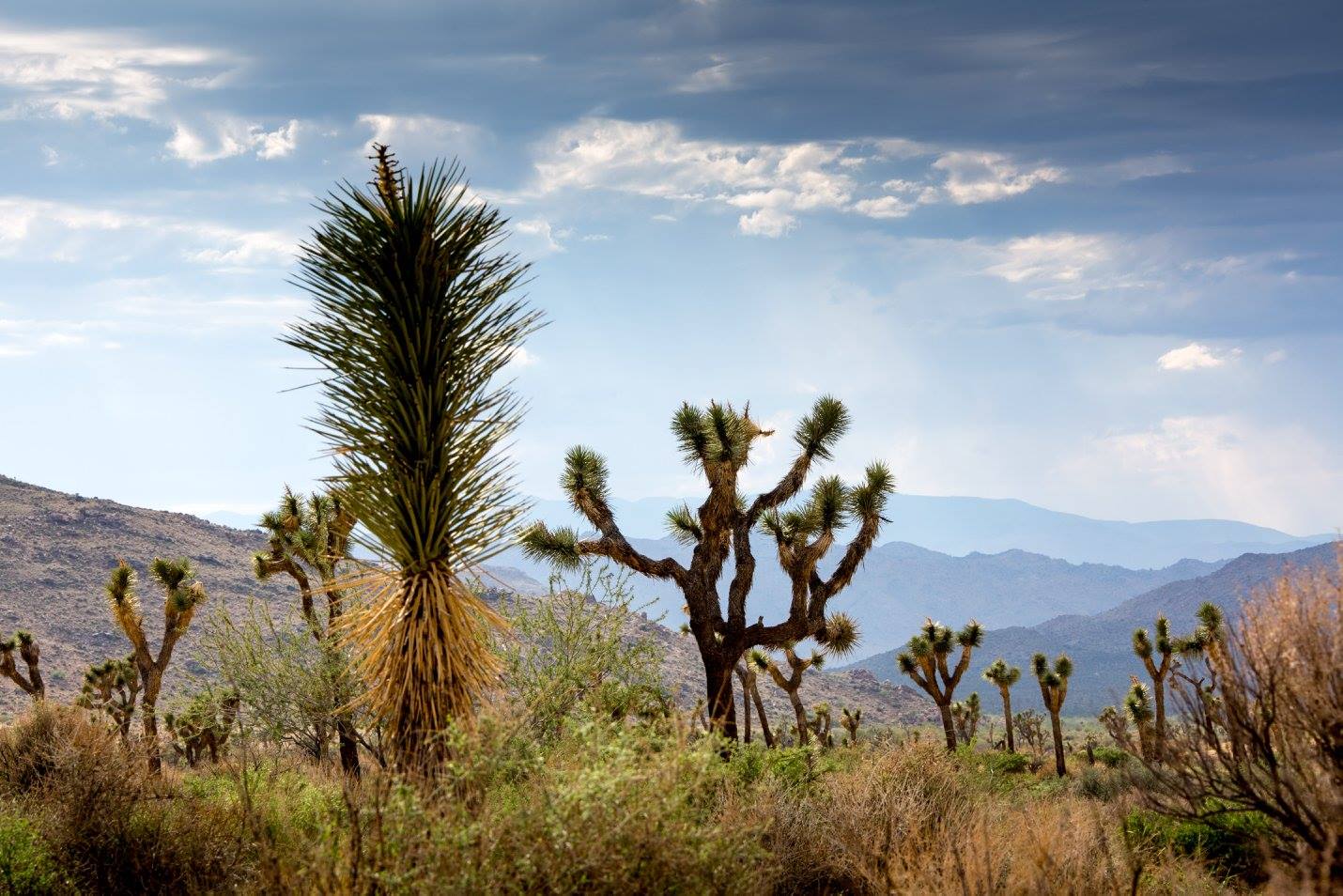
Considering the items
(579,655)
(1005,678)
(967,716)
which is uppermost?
(579,655)

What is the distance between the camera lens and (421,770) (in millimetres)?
8078

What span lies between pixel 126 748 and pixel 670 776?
786 cm

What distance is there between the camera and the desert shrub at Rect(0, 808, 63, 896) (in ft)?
26.8

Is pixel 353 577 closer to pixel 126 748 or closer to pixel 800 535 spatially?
pixel 126 748

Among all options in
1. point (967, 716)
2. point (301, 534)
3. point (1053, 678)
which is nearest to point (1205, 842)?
point (301, 534)

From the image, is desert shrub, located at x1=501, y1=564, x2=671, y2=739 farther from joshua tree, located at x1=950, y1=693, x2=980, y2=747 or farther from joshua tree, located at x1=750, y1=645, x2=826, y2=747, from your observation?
joshua tree, located at x1=950, y1=693, x2=980, y2=747

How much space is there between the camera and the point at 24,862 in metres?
8.48

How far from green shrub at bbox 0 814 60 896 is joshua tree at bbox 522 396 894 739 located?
429 inches

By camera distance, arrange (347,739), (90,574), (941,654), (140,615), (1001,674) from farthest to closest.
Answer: (90,574) < (1001,674) < (941,654) < (140,615) < (347,739)

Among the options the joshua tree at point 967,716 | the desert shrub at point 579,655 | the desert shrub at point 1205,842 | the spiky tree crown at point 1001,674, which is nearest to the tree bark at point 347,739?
the desert shrub at point 579,655

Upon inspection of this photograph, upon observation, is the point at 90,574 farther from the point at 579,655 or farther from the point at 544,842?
the point at 544,842

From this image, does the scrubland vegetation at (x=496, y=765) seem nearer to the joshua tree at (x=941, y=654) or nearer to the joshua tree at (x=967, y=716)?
the joshua tree at (x=941, y=654)

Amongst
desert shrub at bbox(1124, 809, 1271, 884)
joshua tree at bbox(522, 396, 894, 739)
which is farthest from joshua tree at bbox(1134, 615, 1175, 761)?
desert shrub at bbox(1124, 809, 1271, 884)

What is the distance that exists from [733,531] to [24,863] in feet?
44.8
